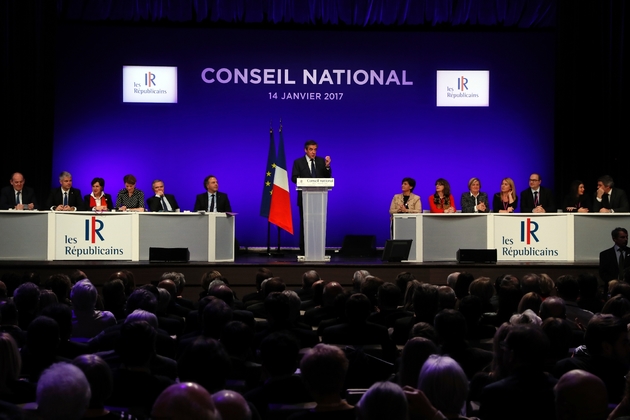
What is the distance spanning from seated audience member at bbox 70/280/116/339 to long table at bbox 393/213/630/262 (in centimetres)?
515

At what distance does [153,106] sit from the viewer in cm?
1174

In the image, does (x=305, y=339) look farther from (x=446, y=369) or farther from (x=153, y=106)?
(x=153, y=106)

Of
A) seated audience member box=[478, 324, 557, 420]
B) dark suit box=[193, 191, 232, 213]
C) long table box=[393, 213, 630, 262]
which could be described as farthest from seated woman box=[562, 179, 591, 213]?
seated audience member box=[478, 324, 557, 420]

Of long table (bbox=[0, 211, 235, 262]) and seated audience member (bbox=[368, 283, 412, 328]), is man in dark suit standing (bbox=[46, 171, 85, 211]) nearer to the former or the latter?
long table (bbox=[0, 211, 235, 262])

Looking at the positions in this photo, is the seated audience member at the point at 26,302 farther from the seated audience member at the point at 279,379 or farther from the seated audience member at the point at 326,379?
the seated audience member at the point at 326,379

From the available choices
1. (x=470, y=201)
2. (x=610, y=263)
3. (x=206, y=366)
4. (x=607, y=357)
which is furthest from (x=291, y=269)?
(x=206, y=366)

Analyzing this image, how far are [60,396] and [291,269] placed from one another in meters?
6.63

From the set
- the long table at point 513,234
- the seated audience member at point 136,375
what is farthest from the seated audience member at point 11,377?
the long table at point 513,234

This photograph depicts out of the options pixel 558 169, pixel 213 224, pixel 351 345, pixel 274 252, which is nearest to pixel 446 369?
pixel 351 345

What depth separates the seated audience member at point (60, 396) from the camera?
7.13 ft

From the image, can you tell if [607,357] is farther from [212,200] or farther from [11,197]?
[11,197]

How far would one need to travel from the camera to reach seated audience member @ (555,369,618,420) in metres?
2.24

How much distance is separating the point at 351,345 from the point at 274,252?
23.0 feet

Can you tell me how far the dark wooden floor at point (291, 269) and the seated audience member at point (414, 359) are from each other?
5.95 meters
